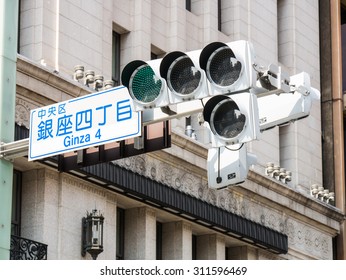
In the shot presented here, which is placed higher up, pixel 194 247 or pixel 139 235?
pixel 194 247

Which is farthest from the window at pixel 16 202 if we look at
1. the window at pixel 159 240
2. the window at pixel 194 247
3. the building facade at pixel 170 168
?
the window at pixel 194 247

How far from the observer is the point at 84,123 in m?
11.4

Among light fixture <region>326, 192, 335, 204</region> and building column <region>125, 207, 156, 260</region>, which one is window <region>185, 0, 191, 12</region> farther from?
light fixture <region>326, 192, 335, 204</region>

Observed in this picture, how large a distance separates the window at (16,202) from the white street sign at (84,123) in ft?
29.6

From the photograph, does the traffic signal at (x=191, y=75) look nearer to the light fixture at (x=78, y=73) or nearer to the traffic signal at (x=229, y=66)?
the traffic signal at (x=229, y=66)

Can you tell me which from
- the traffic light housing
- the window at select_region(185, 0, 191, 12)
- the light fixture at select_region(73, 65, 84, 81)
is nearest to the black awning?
the light fixture at select_region(73, 65, 84, 81)

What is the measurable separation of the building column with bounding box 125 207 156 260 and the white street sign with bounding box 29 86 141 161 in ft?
38.8

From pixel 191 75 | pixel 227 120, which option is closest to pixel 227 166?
pixel 227 120

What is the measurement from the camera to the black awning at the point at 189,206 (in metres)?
22.0

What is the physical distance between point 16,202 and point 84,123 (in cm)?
997

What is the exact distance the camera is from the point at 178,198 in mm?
24000

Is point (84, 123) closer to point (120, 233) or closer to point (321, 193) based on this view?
point (120, 233)

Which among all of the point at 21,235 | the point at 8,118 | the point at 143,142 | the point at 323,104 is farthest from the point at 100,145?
the point at 323,104
